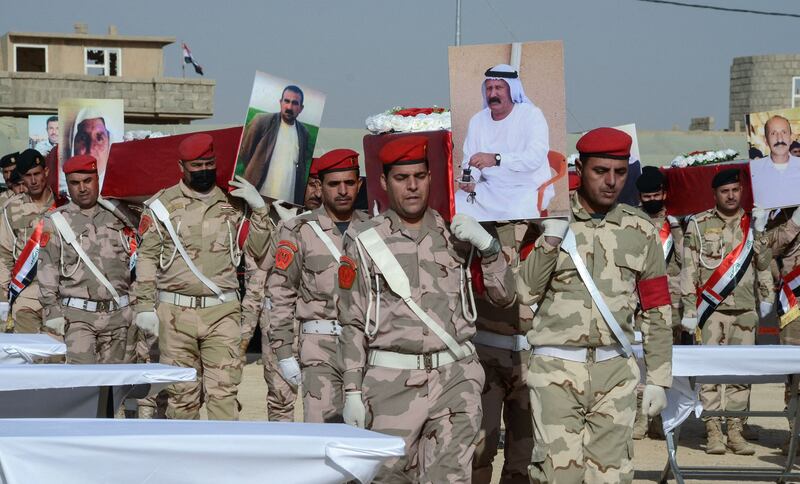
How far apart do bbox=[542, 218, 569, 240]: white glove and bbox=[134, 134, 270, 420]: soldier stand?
3.57m

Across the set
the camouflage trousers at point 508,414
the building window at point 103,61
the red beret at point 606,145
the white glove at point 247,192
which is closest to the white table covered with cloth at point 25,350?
the white glove at point 247,192

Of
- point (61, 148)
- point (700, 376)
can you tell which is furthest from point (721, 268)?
point (61, 148)

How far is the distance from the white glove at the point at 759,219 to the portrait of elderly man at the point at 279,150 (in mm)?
4409

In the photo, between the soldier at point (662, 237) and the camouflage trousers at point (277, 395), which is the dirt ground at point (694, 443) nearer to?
the soldier at point (662, 237)

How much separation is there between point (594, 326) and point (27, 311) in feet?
28.0

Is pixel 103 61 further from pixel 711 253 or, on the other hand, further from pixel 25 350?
pixel 25 350

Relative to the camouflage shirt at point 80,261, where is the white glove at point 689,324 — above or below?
below

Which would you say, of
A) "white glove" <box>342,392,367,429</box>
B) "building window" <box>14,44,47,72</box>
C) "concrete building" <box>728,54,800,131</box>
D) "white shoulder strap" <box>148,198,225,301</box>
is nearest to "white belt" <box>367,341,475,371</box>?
"white glove" <box>342,392,367,429</box>

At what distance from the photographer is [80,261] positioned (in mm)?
11508

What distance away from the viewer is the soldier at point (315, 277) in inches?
336

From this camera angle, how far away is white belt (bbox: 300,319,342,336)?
8.54m

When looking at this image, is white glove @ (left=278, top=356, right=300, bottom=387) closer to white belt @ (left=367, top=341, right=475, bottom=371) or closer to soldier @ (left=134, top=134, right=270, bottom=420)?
soldier @ (left=134, top=134, right=270, bottom=420)

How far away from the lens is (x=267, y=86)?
9.62m

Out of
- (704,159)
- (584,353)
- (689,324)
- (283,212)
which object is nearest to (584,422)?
(584,353)
